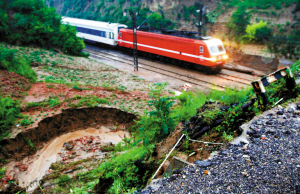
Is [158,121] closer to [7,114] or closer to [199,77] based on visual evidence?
[7,114]

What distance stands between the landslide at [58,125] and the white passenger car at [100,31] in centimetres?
1600

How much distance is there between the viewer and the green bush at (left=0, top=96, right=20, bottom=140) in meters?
9.31

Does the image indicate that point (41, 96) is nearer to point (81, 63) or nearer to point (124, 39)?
point (81, 63)

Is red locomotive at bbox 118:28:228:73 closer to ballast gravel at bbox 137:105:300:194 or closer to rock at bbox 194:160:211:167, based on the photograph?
ballast gravel at bbox 137:105:300:194

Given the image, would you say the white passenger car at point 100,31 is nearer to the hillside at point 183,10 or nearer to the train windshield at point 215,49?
the hillside at point 183,10

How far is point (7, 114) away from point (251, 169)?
33.3 ft

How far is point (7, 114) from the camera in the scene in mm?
9695

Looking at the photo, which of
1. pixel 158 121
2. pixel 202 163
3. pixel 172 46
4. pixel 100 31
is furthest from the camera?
pixel 100 31

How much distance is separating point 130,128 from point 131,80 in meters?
6.18

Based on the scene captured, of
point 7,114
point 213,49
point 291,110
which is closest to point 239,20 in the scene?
point 213,49

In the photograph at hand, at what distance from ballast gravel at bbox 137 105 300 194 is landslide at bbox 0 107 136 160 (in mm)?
7117

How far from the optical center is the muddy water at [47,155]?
27.0 ft

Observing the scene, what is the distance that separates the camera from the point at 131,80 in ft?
53.8

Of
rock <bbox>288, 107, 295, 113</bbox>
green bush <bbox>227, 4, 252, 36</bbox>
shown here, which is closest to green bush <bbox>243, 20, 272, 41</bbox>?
green bush <bbox>227, 4, 252, 36</bbox>
